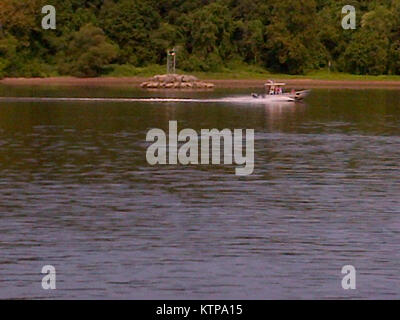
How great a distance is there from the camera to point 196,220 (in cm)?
3416

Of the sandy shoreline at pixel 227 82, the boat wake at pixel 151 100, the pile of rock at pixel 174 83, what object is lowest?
the sandy shoreline at pixel 227 82

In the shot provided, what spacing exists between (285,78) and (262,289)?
137439 mm

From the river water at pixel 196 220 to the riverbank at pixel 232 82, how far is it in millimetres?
91366

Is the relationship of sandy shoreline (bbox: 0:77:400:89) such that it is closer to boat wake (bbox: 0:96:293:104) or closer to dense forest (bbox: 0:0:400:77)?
dense forest (bbox: 0:0:400:77)

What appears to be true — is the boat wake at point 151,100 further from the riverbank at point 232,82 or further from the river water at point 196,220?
the riverbank at point 232,82

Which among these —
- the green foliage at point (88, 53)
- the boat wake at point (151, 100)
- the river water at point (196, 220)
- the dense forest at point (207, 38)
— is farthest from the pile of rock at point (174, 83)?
the river water at point (196, 220)

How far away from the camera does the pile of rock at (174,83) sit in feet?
486

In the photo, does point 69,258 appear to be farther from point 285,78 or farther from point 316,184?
point 285,78

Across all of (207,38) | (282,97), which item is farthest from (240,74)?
(282,97)

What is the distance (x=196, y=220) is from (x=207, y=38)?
133 metres

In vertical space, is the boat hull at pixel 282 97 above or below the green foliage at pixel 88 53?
below

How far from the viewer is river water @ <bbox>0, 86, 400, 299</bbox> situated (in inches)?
1045

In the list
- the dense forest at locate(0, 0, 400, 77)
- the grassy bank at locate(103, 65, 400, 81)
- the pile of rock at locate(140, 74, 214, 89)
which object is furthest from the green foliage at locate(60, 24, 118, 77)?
the pile of rock at locate(140, 74, 214, 89)

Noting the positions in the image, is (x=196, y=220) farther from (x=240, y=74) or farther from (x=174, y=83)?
(x=240, y=74)
